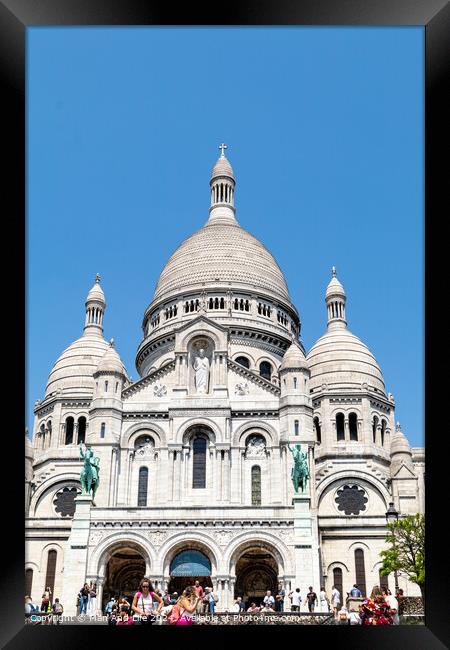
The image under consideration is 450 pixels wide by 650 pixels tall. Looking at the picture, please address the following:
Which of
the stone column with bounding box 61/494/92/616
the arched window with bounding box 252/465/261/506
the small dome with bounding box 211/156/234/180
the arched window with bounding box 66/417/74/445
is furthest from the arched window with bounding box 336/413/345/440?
the small dome with bounding box 211/156/234/180

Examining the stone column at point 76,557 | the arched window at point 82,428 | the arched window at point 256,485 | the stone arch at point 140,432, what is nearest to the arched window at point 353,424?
the arched window at point 256,485

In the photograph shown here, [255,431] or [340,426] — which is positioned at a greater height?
[340,426]

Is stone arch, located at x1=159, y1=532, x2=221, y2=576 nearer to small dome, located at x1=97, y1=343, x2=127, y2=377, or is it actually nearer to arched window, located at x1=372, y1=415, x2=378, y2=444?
small dome, located at x1=97, y1=343, x2=127, y2=377

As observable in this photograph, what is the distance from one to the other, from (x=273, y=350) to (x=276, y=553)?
22.0 m

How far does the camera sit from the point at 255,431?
4700 centimetres

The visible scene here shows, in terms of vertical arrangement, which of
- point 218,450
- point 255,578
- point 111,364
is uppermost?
point 111,364

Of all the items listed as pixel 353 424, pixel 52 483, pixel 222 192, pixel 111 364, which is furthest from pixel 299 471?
pixel 222 192

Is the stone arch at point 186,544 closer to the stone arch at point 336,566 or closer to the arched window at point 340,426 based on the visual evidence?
the stone arch at point 336,566

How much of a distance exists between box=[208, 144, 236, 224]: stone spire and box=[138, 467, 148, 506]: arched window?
3312 cm

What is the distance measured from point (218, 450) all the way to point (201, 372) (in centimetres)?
542

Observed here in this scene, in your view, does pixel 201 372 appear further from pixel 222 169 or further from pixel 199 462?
pixel 222 169

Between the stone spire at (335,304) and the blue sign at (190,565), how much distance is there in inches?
1104

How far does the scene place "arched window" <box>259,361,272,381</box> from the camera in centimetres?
5884
